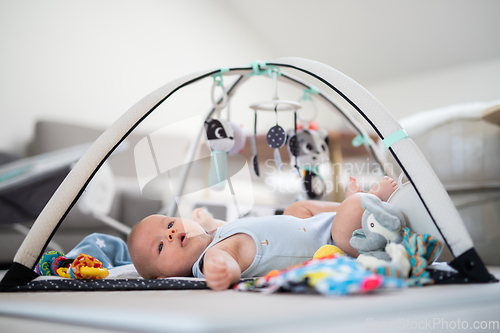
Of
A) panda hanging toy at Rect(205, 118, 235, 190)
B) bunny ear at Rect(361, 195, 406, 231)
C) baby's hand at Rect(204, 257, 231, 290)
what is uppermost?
panda hanging toy at Rect(205, 118, 235, 190)

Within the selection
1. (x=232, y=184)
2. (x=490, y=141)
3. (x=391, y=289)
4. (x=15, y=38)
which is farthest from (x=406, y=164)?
(x=15, y=38)

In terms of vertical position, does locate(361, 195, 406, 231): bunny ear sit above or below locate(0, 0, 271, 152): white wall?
below

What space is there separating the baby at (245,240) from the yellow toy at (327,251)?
0.06 feet

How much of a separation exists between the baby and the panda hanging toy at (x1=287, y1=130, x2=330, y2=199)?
28 cm

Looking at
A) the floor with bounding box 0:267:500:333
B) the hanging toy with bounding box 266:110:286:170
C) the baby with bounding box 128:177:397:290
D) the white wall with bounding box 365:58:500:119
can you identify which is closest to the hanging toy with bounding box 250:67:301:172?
the hanging toy with bounding box 266:110:286:170

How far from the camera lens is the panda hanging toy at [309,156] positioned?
43.3 inches

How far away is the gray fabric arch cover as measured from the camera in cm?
55

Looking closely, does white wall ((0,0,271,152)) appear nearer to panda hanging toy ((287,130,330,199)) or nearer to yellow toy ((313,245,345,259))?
panda hanging toy ((287,130,330,199))

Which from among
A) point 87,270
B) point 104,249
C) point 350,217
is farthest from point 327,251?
point 104,249

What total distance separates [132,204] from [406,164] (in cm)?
165

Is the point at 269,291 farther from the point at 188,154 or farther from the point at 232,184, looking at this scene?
the point at 188,154

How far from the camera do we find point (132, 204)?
198 centimetres

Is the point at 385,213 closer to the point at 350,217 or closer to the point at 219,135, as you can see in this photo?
the point at 350,217

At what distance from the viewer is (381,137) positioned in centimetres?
65
